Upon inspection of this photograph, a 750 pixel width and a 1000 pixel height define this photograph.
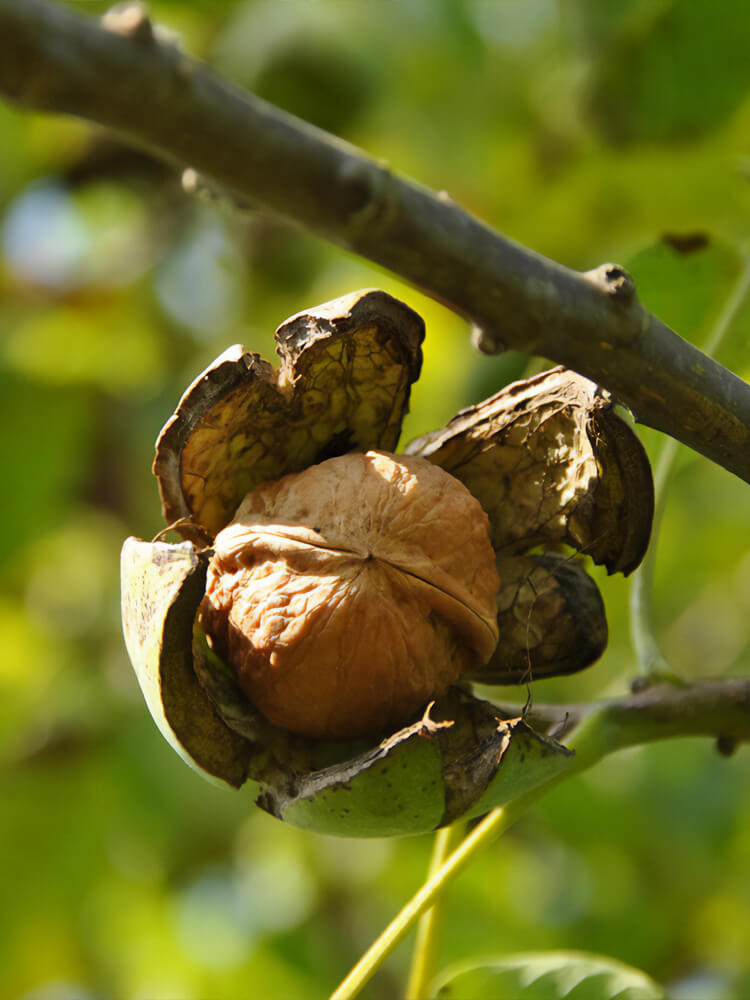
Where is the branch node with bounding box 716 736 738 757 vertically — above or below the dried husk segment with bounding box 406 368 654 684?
below

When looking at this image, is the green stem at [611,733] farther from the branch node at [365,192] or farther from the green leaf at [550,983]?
the branch node at [365,192]

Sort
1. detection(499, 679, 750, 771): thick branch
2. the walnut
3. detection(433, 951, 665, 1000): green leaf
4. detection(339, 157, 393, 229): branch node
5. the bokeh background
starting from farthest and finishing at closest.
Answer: the bokeh background
detection(433, 951, 665, 1000): green leaf
detection(499, 679, 750, 771): thick branch
the walnut
detection(339, 157, 393, 229): branch node

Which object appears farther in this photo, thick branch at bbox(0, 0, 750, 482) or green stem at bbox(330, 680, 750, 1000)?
green stem at bbox(330, 680, 750, 1000)

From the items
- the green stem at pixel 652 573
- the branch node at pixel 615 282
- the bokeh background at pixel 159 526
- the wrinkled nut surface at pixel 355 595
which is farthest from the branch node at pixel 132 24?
the bokeh background at pixel 159 526

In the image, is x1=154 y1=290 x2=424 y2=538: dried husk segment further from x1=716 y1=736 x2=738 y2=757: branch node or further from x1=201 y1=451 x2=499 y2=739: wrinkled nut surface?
x1=716 y1=736 x2=738 y2=757: branch node

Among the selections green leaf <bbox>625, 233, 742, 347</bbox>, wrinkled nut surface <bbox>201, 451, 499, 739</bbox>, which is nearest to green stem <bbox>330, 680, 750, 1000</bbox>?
wrinkled nut surface <bbox>201, 451, 499, 739</bbox>

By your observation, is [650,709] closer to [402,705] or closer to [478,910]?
[402,705]

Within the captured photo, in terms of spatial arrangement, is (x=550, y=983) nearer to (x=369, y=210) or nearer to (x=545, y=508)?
(x=545, y=508)

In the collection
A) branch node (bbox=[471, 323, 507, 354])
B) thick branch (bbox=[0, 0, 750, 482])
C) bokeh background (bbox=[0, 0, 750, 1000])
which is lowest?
bokeh background (bbox=[0, 0, 750, 1000])

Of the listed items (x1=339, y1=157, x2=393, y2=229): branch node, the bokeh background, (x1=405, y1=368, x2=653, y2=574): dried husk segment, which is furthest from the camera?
the bokeh background
